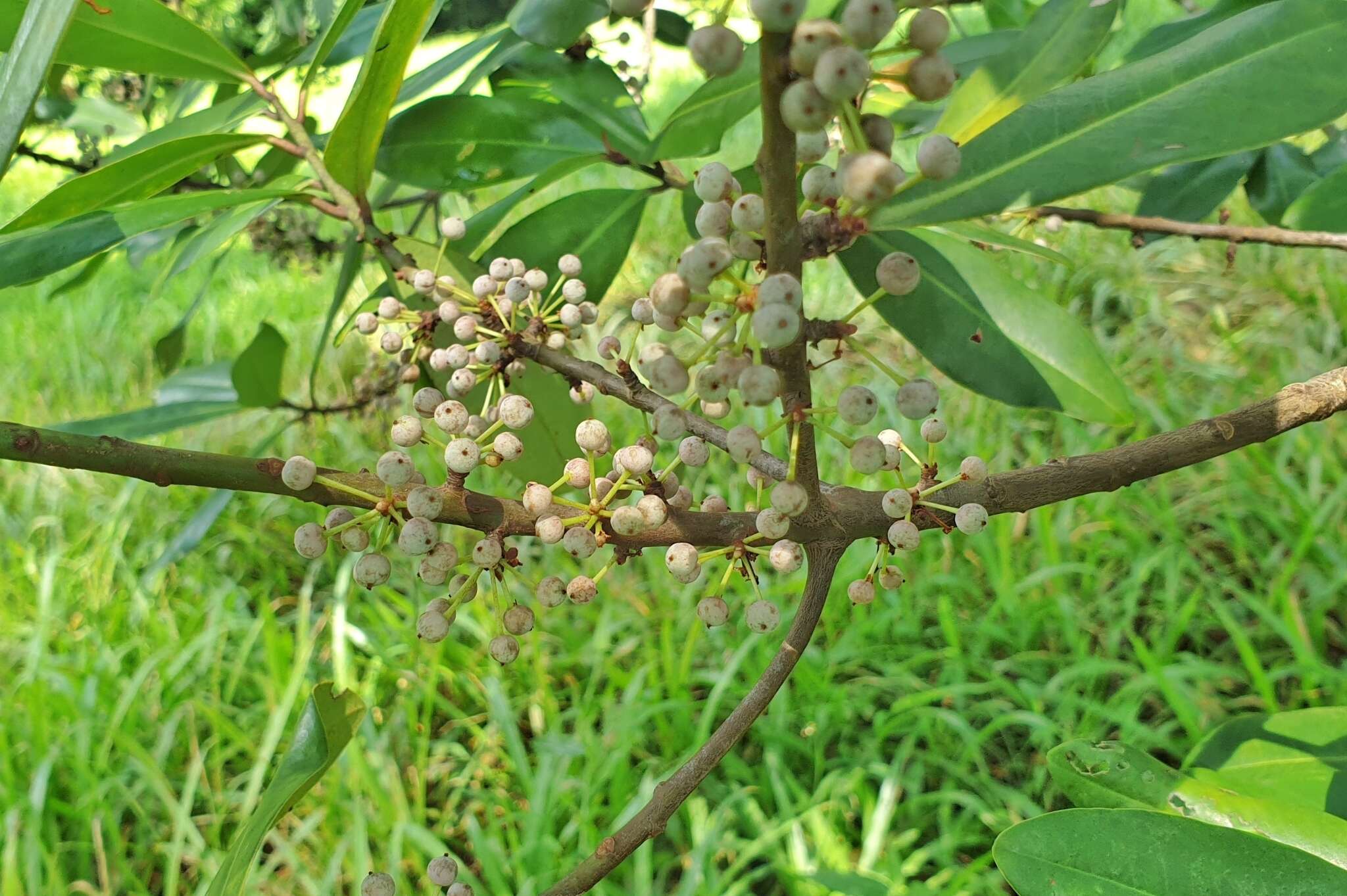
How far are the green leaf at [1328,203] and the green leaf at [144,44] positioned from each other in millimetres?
954

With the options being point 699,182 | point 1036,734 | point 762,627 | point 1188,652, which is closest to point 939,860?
point 1036,734

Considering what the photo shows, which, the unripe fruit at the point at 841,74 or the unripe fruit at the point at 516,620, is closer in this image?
the unripe fruit at the point at 841,74

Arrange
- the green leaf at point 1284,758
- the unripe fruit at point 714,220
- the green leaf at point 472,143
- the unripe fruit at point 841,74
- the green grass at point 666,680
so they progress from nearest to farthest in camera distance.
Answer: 1. the unripe fruit at point 841,74
2. the unripe fruit at point 714,220
3. the green leaf at point 1284,758
4. the green leaf at point 472,143
5. the green grass at point 666,680

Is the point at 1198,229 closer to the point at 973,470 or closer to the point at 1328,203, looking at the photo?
the point at 1328,203

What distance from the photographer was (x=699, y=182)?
424 millimetres

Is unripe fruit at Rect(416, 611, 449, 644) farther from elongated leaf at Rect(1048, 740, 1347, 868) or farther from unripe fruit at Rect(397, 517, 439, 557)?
elongated leaf at Rect(1048, 740, 1347, 868)

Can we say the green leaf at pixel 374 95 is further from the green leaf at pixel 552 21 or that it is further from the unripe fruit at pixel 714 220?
the unripe fruit at pixel 714 220

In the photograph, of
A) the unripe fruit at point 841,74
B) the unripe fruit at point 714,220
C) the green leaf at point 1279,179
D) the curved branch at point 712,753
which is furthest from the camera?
the green leaf at point 1279,179

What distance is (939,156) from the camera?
370 millimetres

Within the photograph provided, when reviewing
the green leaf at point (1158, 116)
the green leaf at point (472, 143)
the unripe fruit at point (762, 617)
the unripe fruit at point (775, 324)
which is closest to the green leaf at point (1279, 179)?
the green leaf at point (1158, 116)

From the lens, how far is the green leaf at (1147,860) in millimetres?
537

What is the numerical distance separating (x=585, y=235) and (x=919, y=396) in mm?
560

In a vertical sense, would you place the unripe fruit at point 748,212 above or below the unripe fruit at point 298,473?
above

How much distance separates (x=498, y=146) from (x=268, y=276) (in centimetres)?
366
